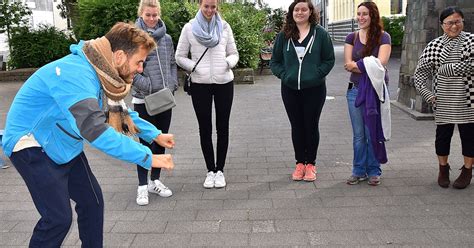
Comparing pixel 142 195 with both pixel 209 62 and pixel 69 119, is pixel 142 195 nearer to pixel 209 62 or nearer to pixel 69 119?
pixel 209 62

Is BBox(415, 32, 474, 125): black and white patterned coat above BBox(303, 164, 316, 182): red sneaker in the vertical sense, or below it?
above

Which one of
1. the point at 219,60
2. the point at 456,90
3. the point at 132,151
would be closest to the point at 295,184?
the point at 219,60

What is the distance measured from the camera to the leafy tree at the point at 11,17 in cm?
1677

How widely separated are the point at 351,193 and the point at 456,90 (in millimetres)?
1378

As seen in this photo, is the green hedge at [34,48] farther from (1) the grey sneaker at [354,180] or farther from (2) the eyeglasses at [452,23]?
(2) the eyeglasses at [452,23]

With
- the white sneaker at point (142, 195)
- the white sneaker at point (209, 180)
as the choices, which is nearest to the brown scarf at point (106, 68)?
the white sneaker at point (142, 195)

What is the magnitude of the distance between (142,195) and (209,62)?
1.43 metres

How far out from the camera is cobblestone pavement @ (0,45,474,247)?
356 centimetres

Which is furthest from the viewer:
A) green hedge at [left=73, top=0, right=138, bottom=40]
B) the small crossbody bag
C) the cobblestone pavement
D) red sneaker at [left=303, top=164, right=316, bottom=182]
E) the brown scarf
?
green hedge at [left=73, top=0, right=138, bottom=40]

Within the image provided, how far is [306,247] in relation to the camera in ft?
11.1

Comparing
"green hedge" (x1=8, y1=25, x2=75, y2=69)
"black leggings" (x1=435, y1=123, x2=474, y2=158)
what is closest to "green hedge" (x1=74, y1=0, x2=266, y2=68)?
"green hedge" (x1=8, y1=25, x2=75, y2=69)

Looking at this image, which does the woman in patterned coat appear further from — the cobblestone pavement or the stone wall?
the stone wall

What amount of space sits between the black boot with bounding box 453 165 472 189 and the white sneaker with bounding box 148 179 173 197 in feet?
9.14

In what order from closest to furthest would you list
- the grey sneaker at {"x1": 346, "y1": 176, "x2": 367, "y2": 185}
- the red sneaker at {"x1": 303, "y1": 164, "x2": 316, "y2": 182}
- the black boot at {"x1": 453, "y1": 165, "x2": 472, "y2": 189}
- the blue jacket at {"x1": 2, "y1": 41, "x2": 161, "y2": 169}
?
the blue jacket at {"x1": 2, "y1": 41, "x2": 161, "y2": 169}, the black boot at {"x1": 453, "y1": 165, "x2": 472, "y2": 189}, the grey sneaker at {"x1": 346, "y1": 176, "x2": 367, "y2": 185}, the red sneaker at {"x1": 303, "y1": 164, "x2": 316, "y2": 182}
